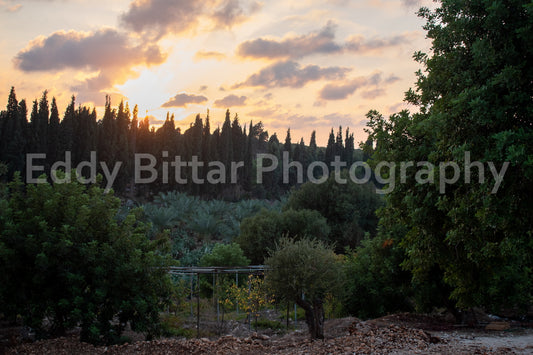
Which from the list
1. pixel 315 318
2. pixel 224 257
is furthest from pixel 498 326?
pixel 224 257

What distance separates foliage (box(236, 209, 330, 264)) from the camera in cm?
2909

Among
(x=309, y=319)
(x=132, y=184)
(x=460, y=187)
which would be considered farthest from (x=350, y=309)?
(x=132, y=184)

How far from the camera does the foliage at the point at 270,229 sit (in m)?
29.1

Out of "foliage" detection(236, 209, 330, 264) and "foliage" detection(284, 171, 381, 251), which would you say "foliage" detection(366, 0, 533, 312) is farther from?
"foliage" detection(284, 171, 381, 251)

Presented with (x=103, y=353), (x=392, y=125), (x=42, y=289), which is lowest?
(x=103, y=353)

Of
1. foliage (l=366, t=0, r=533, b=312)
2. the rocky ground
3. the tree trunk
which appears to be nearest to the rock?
the rocky ground

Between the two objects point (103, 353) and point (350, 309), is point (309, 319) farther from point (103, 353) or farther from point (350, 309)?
point (350, 309)

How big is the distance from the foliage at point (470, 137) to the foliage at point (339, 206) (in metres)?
28.9

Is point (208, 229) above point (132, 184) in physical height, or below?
below

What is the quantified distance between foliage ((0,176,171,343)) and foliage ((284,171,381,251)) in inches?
1147

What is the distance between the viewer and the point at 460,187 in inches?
305

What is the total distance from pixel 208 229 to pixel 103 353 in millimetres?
31297

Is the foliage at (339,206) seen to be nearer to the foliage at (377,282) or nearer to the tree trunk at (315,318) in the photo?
the foliage at (377,282)

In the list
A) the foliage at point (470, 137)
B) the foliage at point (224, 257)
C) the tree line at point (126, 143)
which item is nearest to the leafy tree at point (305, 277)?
the foliage at point (470, 137)
